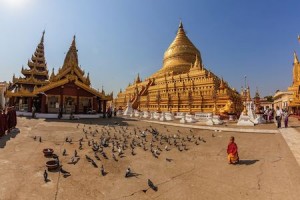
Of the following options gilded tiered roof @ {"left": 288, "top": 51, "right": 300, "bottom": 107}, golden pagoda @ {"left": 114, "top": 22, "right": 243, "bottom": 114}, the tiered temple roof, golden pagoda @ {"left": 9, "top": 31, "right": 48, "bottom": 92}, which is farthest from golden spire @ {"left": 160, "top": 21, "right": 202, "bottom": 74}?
golden pagoda @ {"left": 9, "top": 31, "right": 48, "bottom": 92}

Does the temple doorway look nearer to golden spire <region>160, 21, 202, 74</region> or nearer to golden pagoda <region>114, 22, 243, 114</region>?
golden pagoda <region>114, 22, 243, 114</region>

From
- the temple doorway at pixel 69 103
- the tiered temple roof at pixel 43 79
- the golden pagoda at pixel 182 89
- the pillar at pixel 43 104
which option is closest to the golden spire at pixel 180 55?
the golden pagoda at pixel 182 89

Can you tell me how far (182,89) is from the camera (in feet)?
125

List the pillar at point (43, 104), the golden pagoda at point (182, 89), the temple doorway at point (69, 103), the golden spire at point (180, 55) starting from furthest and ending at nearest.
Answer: the golden spire at point (180, 55), the golden pagoda at point (182, 89), the temple doorway at point (69, 103), the pillar at point (43, 104)

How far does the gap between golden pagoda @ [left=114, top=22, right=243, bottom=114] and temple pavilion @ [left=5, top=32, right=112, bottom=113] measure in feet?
40.9

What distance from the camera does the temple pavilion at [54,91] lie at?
24.0 meters

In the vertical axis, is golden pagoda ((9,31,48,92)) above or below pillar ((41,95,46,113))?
above

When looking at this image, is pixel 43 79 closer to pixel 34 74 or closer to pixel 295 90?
pixel 34 74

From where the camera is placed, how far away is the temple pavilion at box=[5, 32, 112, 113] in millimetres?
23984

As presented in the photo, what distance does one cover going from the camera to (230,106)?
25922 mm

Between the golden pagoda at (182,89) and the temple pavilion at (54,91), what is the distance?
40.9 ft

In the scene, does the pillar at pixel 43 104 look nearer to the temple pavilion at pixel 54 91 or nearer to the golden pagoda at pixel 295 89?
the temple pavilion at pixel 54 91

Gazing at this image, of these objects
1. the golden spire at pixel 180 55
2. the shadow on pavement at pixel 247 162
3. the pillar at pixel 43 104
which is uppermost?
the golden spire at pixel 180 55

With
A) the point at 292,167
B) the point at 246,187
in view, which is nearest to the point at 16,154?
the point at 246,187
